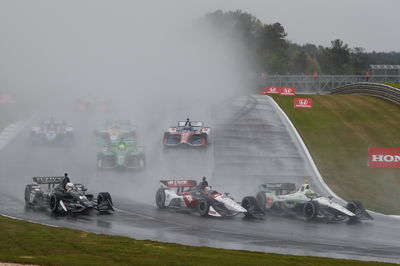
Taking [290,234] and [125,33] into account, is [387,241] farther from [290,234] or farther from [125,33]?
[125,33]

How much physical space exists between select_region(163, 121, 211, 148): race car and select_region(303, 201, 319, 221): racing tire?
17584 mm

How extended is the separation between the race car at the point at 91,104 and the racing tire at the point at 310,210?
3423 cm

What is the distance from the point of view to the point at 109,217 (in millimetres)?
24469

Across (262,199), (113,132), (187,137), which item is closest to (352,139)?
(187,137)

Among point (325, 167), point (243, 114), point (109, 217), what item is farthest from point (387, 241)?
point (243, 114)

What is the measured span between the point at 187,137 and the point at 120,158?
24.9 ft

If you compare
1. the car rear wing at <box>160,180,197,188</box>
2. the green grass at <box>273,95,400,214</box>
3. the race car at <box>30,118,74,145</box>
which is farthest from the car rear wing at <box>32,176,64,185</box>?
the race car at <box>30,118,74,145</box>

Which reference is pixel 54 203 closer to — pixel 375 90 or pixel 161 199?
pixel 161 199

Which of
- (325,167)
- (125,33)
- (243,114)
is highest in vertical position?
(125,33)

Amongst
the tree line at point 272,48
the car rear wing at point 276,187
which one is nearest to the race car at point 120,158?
the car rear wing at point 276,187

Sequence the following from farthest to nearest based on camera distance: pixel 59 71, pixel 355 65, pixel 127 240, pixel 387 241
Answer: pixel 355 65 → pixel 59 71 → pixel 387 241 → pixel 127 240

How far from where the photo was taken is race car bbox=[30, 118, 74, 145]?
44.0 meters

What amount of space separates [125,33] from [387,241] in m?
103

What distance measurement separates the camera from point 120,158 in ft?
119
